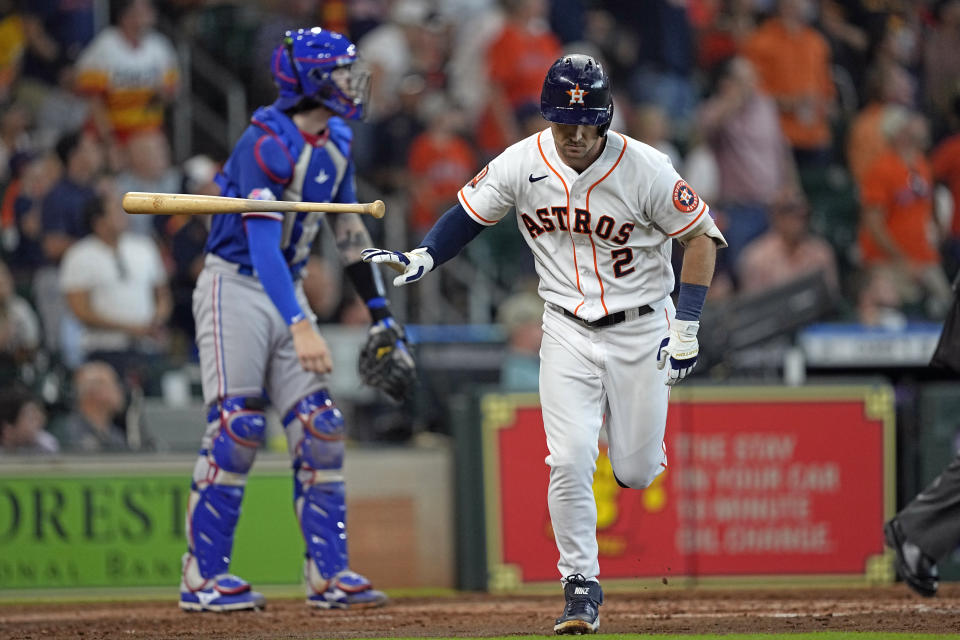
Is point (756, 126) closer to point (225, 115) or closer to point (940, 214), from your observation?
point (940, 214)

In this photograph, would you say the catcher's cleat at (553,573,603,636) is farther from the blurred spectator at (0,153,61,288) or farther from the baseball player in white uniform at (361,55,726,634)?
the blurred spectator at (0,153,61,288)

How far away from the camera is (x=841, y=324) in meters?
10.6

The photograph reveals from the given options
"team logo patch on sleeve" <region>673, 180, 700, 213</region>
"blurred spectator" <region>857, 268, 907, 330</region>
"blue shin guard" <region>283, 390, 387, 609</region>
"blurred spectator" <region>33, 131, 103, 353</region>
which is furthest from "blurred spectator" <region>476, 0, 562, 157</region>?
"team logo patch on sleeve" <region>673, 180, 700, 213</region>

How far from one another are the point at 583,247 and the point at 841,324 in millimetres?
5077

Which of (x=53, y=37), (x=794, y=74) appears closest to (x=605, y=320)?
(x=794, y=74)

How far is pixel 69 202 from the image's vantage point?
1109 centimetres

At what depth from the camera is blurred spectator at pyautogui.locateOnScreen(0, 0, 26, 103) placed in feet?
40.8

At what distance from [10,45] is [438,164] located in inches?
148

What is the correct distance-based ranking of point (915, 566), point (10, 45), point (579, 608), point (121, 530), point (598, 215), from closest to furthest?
point (579, 608), point (598, 215), point (915, 566), point (121, 530), point (10, 45)

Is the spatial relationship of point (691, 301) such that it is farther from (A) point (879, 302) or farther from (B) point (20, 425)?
(A) point (879, 302)

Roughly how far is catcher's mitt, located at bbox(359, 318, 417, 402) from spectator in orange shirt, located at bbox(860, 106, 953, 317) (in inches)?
248

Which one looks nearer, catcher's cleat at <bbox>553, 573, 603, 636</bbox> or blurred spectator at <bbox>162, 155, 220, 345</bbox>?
catcher's cleat at <bbox>553, 573, 603, 636</bbox>

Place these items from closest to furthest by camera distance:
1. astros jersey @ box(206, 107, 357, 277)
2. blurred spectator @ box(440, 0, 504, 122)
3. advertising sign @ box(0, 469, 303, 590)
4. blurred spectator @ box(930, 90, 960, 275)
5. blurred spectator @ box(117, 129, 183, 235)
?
astros jersey @ box(206, 107, 357, 277) < advertising sign @ box(0, 469, 303, 590) < blurred spectator @ box(117, 129, 183, 235) < blurred spectator @ box(930, 90, 960, 275) < blurred spectator @ box(440, 0, 504, 122)

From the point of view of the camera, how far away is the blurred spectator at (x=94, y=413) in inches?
363
